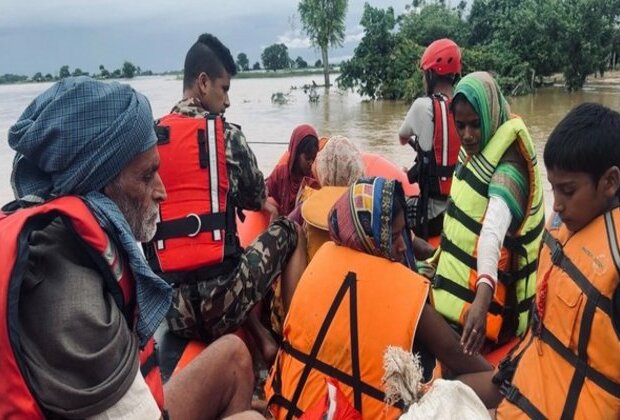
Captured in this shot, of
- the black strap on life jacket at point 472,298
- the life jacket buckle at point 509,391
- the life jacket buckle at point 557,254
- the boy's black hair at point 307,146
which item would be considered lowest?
the life jacket buckle at point 509,391

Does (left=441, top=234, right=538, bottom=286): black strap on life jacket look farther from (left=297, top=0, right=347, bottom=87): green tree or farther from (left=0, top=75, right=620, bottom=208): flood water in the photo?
(left=297, top=0, right=347, bottom=87): green tree

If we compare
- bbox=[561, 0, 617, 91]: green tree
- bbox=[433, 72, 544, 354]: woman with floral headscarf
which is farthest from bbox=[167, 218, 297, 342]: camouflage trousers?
bbox=[561, 0, 617, 91]: green tree

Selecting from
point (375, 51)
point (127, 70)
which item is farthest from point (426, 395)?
point (127, 70)

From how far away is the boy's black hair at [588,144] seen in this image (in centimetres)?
150

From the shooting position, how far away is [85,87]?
1306 mm

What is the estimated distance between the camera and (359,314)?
178 cm

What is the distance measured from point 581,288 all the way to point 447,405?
47cm

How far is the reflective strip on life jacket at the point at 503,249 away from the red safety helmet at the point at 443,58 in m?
1.47

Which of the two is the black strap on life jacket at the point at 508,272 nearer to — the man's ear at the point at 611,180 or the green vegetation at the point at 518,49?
the man's ear at the point at 611,180

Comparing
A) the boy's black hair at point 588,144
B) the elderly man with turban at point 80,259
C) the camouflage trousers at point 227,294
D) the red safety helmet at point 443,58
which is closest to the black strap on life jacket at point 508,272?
the boy's black hair at point 588,144

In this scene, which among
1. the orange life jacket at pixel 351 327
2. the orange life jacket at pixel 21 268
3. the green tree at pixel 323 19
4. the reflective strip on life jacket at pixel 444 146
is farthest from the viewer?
the green tree at pixel 323 19

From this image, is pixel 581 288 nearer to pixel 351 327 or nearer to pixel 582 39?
pixel 351 327

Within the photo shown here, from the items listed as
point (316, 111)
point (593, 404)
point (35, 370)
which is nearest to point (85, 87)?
point (35, 370)

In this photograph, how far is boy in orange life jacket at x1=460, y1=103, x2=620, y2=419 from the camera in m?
1.47
